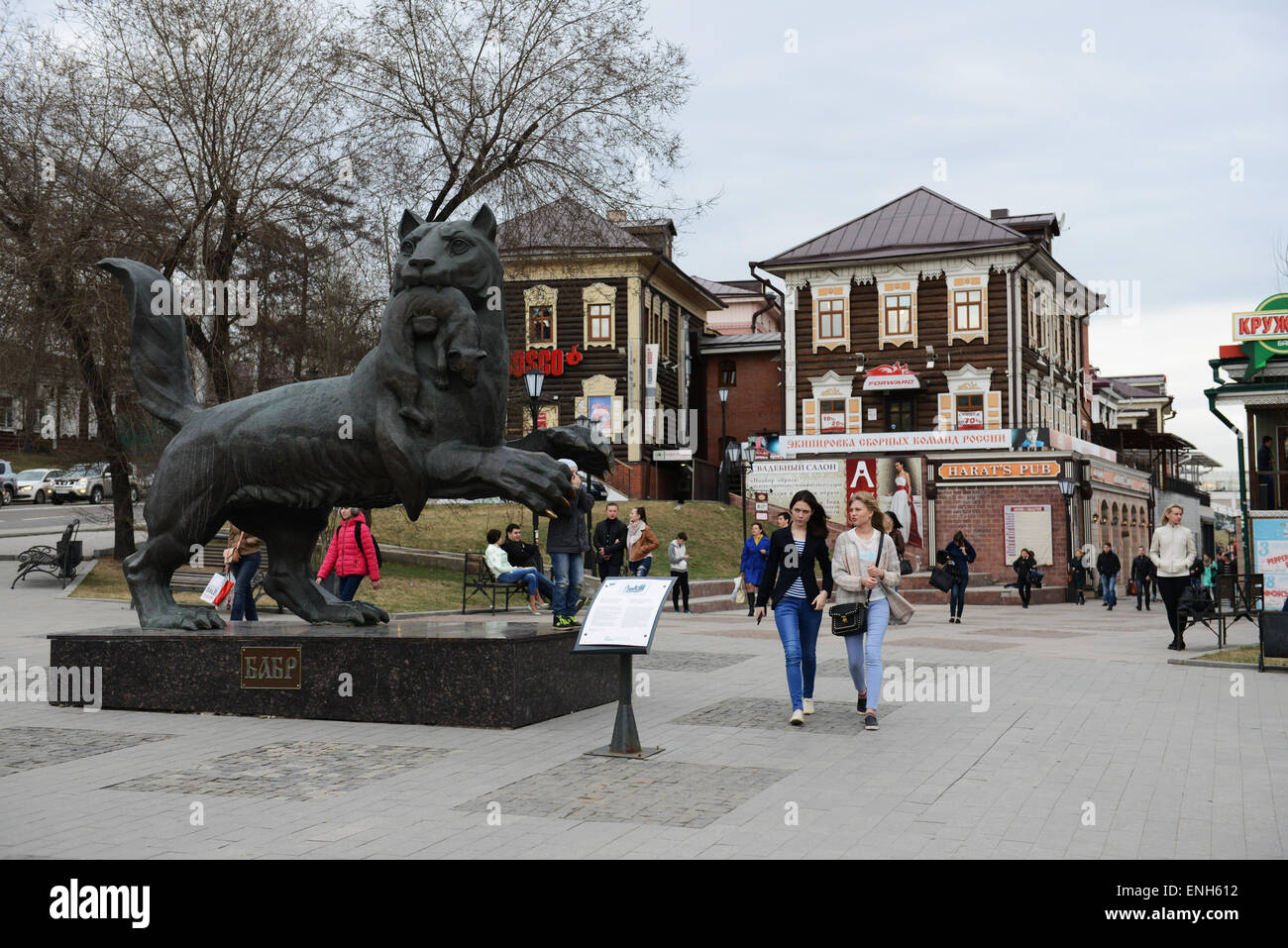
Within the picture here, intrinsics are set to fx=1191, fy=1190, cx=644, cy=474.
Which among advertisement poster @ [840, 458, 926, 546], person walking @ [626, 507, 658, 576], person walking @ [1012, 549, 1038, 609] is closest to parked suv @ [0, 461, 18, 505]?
advertisement poster @ [840, 458, 926, 546]

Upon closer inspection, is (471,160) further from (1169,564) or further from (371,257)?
(1169,564)

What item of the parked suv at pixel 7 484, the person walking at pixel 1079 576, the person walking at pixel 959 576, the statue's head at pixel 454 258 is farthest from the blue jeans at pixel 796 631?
the parked suv at pixel 7 484

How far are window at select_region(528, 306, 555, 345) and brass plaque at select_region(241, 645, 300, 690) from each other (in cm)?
3345

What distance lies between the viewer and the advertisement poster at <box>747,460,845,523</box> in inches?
1447

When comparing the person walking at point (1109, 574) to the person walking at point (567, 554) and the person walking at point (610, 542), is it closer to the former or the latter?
the person walking at point (610, 542)

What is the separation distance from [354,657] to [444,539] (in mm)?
19748

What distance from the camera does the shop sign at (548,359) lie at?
4041 centimetres

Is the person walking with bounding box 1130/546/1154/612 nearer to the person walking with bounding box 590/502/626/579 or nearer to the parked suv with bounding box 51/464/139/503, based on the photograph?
the person walking with bounding box 590/502/626/579

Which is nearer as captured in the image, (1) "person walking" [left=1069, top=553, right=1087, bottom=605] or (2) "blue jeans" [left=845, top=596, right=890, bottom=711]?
(2) "blue jeans" [left=845, top=596, right=890, bottom=711]

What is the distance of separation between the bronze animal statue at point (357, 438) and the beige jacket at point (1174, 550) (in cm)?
947

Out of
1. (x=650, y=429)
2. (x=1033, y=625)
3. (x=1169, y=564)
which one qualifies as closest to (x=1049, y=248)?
(x=650, y=429)

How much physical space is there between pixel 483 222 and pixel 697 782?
415cm

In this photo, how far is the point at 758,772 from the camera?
6.72 m

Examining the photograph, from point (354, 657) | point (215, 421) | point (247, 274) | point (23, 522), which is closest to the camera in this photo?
point (354, 657)
